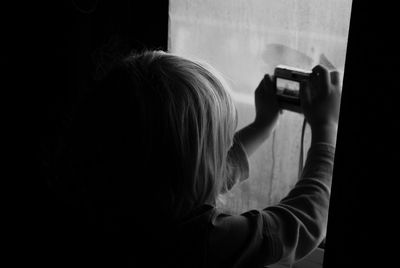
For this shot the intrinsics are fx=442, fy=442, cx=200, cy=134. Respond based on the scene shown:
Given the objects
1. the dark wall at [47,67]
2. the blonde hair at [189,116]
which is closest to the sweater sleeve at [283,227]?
the blonde hair at [189,116]

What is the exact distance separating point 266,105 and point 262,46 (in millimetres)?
97

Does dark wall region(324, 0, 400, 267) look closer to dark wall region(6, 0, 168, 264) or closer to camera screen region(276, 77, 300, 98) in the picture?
camera screen region(276, 77, 300, 98)

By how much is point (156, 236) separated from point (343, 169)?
28 cm

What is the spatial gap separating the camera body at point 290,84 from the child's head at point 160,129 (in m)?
0.10

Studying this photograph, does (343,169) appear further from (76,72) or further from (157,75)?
(76,72)

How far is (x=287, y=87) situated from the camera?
2.33 feet

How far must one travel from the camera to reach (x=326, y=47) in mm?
669

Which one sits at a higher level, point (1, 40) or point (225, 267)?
point (1, 40)

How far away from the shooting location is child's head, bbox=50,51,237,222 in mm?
609

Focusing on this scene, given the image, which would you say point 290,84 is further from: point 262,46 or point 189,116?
point 189,116

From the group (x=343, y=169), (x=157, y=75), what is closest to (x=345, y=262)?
(x=343, y=169)

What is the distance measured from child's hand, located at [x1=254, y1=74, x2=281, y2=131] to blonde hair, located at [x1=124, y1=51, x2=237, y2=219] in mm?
91

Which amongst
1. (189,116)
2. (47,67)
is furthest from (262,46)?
Answer: (47,67)

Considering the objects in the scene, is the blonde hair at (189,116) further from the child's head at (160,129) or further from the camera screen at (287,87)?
the camera screen at (287,87)
